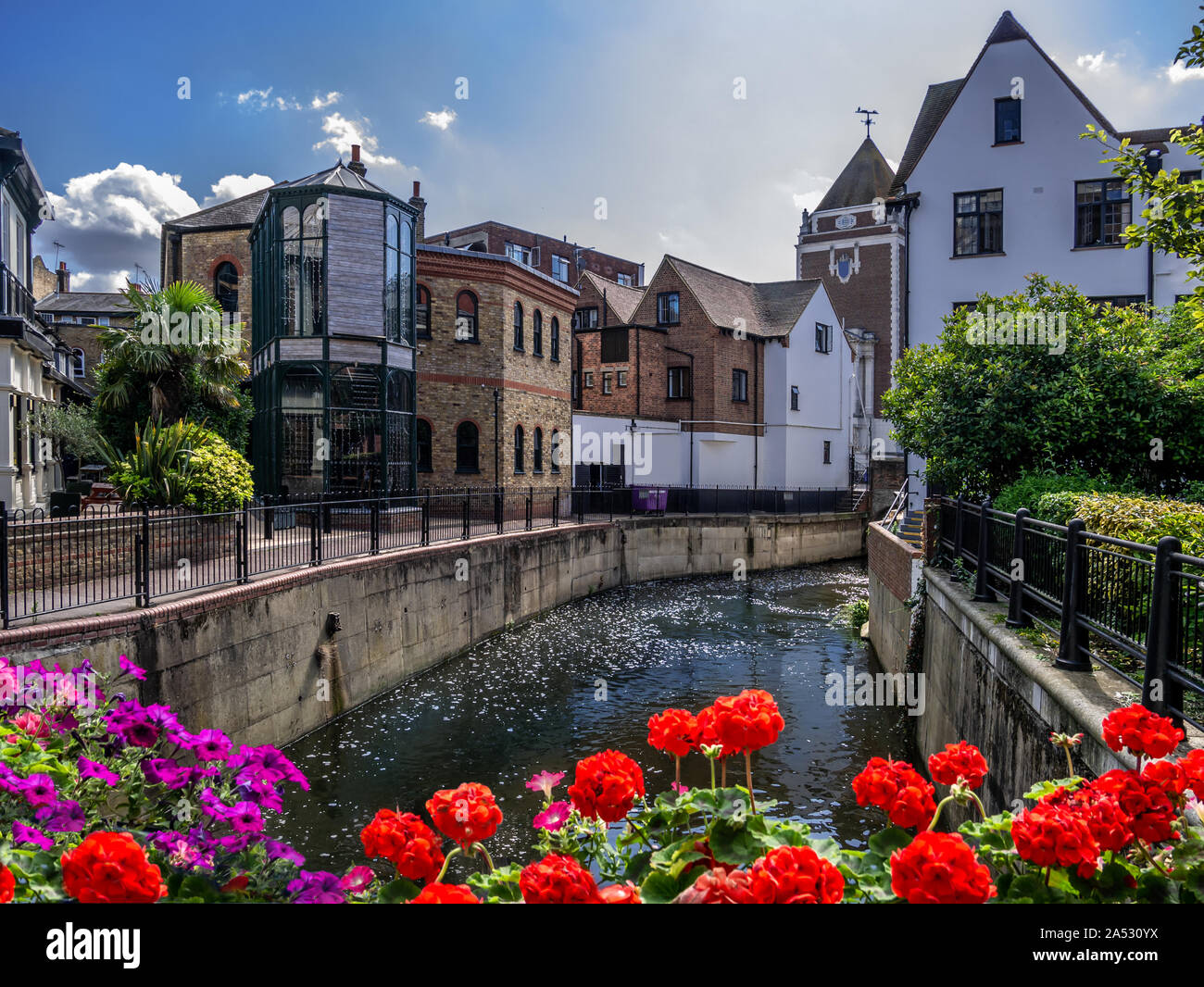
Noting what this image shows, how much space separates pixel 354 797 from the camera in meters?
9.42

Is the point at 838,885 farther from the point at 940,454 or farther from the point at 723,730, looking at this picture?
the point at 940,454

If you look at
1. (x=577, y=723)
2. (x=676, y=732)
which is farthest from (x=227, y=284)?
(x=676, y=732)

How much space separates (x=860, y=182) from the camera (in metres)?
49.7

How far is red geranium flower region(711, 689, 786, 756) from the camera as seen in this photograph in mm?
2461

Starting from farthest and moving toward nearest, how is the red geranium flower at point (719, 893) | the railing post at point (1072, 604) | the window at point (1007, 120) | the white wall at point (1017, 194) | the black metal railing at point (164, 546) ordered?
the window at point (1007, 120)
the white wall at point (1017, 194)
the black metal railing at point (164, 546)
the railing post at point (1072, 604)
the red geranium flower at point (719, 893)

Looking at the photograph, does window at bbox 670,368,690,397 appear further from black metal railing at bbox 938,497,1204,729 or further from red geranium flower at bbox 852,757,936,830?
Answer: red geranium flower at bbox 852,757,936,830

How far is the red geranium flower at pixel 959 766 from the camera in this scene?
2.81 meters

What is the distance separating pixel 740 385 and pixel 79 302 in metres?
48.5

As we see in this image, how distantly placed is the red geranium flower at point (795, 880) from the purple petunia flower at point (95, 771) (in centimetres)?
249

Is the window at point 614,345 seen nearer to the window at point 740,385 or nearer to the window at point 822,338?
the window at point 740,385

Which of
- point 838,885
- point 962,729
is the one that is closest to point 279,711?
point 962,729

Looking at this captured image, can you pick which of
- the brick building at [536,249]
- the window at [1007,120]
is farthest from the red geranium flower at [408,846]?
the brick building at [536,249]

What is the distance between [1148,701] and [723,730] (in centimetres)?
337
